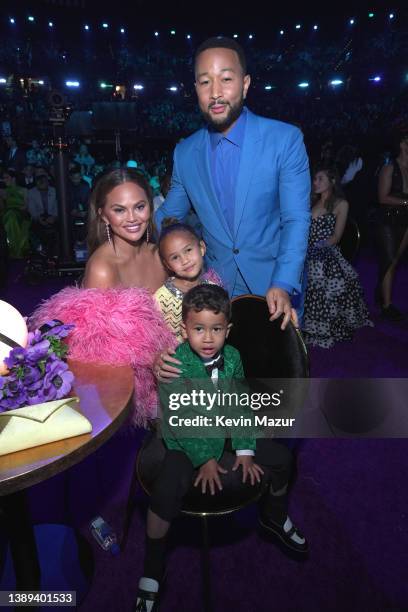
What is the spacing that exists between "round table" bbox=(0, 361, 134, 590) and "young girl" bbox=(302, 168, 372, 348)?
3130 mm

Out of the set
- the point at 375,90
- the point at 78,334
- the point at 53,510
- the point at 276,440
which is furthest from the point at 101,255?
the point at 375,90

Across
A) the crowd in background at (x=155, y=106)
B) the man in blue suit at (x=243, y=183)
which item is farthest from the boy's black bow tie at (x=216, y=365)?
the crowd in background at (x=155, y=106)

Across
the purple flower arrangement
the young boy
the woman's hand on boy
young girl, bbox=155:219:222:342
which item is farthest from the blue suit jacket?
the purple flower arrangement

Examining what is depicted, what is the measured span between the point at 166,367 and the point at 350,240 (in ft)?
10.4

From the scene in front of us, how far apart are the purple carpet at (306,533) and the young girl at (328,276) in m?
1.70

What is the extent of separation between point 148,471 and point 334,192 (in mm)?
3602

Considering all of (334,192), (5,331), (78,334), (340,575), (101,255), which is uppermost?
(334,192)

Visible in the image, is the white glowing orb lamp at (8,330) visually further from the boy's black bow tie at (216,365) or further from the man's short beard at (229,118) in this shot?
the man's short beard at (229,118)

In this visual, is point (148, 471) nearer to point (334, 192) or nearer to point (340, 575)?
point (340, 575)

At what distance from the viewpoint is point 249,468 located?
1679 millimetres

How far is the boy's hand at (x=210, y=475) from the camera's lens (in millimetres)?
1612

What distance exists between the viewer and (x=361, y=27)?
2302cm

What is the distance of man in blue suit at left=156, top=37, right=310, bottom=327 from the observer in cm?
191

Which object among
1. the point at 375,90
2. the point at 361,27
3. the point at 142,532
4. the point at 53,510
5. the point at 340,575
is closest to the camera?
the point at 340,575
